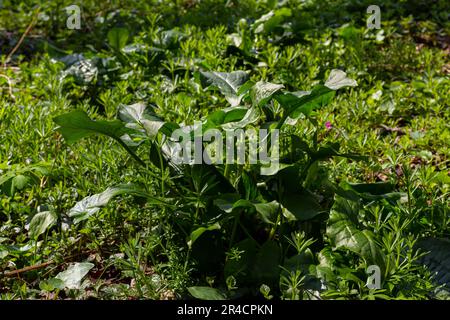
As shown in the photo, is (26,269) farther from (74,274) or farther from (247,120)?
(247,120)

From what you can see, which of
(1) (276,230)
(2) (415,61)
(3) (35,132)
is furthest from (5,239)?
(2) (415,61)

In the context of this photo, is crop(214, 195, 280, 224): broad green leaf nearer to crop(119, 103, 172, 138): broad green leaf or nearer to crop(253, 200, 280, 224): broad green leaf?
crop(253, 200, 280, 224): broad green leaf

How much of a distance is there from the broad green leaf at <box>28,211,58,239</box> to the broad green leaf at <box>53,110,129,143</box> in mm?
355

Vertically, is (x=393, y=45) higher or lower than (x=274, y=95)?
lower

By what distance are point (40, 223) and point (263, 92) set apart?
108 centimetres

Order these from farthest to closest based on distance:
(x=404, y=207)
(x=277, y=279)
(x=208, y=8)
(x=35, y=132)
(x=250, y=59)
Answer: (x=208, y=8), (x=250, y=59), (x=35, y=132), (x=404, y=207), (x=277, y=279)

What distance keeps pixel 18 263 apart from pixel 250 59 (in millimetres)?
2301

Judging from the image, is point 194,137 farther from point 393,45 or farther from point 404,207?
point 393,45

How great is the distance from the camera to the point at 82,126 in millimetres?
2635

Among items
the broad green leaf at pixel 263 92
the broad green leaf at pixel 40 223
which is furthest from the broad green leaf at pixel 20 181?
the broad green leaf at pixel 263 92

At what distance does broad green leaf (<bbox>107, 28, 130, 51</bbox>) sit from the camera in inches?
185

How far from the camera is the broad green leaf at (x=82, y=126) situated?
258cm

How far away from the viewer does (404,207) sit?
9.05ft
